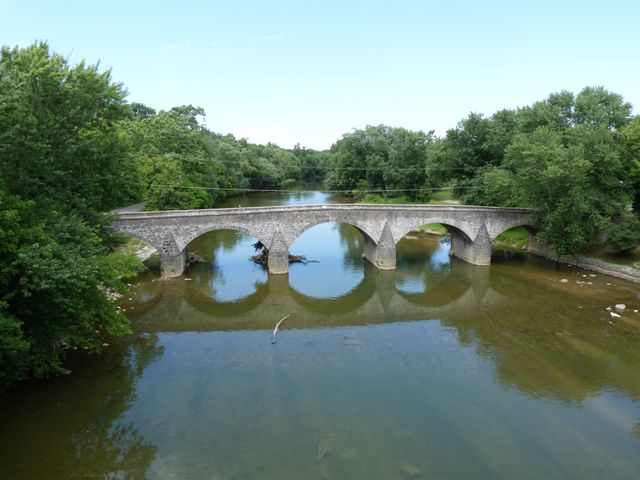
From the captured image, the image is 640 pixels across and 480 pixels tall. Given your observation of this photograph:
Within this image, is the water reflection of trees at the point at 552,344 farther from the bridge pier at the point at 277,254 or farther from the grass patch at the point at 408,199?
the grass patch at the point at 408,199

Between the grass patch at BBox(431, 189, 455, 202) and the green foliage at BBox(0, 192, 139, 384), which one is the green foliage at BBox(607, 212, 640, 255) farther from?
the green foliage at BBox(0, 192, 139, 384)

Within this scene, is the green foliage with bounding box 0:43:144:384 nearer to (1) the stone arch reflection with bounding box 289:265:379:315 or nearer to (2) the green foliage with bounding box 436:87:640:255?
(1) the stone arch reflection with bounding box 289:265:379:315

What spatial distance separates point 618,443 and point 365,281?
2151cm

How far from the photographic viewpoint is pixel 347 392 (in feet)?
63.1

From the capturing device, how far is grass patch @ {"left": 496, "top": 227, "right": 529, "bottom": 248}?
152 feet

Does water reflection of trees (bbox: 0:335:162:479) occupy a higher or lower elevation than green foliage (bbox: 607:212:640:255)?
lower

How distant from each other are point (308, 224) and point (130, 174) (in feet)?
49.8

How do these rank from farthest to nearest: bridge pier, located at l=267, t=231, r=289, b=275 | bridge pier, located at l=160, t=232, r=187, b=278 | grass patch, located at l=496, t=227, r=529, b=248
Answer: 1. grass patch, located at l=496, t=227, r=529, b=248
2. bridge pier, located at l=267, t=231, r=289, b=275
3. bridge pier, located at l=160, t=232, r=187, b=278

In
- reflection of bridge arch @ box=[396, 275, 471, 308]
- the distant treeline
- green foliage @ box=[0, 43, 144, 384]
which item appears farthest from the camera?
reflection of bridge arch @ box=[396, 275, 471, 308]

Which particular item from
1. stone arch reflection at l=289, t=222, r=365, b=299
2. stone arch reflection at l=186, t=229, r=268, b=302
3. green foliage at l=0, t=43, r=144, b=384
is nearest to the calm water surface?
stone arch reflection at l=186, t=229, r=268, b=302

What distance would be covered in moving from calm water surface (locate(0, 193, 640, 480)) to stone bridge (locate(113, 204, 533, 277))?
3873 mm

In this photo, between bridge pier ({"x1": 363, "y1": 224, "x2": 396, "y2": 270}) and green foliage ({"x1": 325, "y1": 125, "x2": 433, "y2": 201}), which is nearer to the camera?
bridge pier ({"x1": 363, "y1": 224, "x2": 396, "y2": 270})

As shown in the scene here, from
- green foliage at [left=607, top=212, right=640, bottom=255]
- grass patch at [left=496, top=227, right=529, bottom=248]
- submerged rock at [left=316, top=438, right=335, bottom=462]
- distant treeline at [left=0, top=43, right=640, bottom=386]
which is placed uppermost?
distant treeline at [left=0, top=43, right=640, bottom=386]

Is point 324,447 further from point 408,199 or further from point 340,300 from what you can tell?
point 408,199
